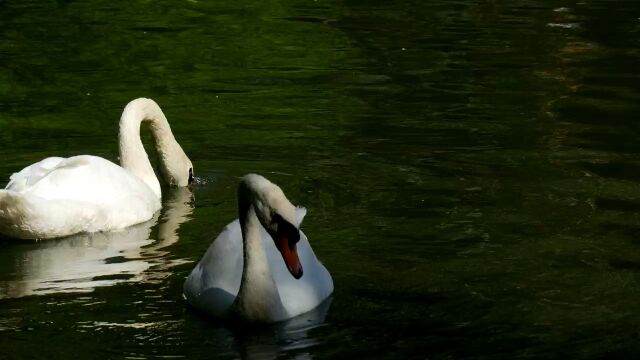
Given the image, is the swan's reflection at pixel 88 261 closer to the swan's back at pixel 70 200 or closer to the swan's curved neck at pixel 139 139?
the swan's back at pixel 70 200

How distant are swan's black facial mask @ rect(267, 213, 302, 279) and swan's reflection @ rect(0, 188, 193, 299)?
58.0 inches

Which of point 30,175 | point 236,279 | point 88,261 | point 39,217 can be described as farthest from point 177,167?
point 236,279

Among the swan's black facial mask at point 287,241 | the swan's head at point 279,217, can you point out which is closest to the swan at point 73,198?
the swan's head at point 279,217

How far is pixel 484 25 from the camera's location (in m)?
21.1

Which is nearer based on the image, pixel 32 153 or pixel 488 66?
pixel 32 153

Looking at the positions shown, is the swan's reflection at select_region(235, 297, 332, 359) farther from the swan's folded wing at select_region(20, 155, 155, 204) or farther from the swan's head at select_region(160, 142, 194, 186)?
the swan's head at select_region(160, 142, 194, 186)

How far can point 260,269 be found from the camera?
8.39m

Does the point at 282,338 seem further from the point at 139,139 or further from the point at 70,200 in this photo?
the point at 139,139

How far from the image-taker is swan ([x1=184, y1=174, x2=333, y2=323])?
27.0ft

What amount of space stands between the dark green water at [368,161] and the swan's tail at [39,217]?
0.34ft

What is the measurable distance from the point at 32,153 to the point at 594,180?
4.80 m

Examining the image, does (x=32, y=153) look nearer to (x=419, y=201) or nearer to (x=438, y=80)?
(x=419, y=201)

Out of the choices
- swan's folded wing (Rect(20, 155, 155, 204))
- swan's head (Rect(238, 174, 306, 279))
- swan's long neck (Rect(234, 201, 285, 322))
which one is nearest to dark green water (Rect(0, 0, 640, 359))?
swan's long neck (Rect(234, 201, 285, 322))

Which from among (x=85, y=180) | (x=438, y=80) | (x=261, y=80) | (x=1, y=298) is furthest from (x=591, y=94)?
(x=1, y=298)
